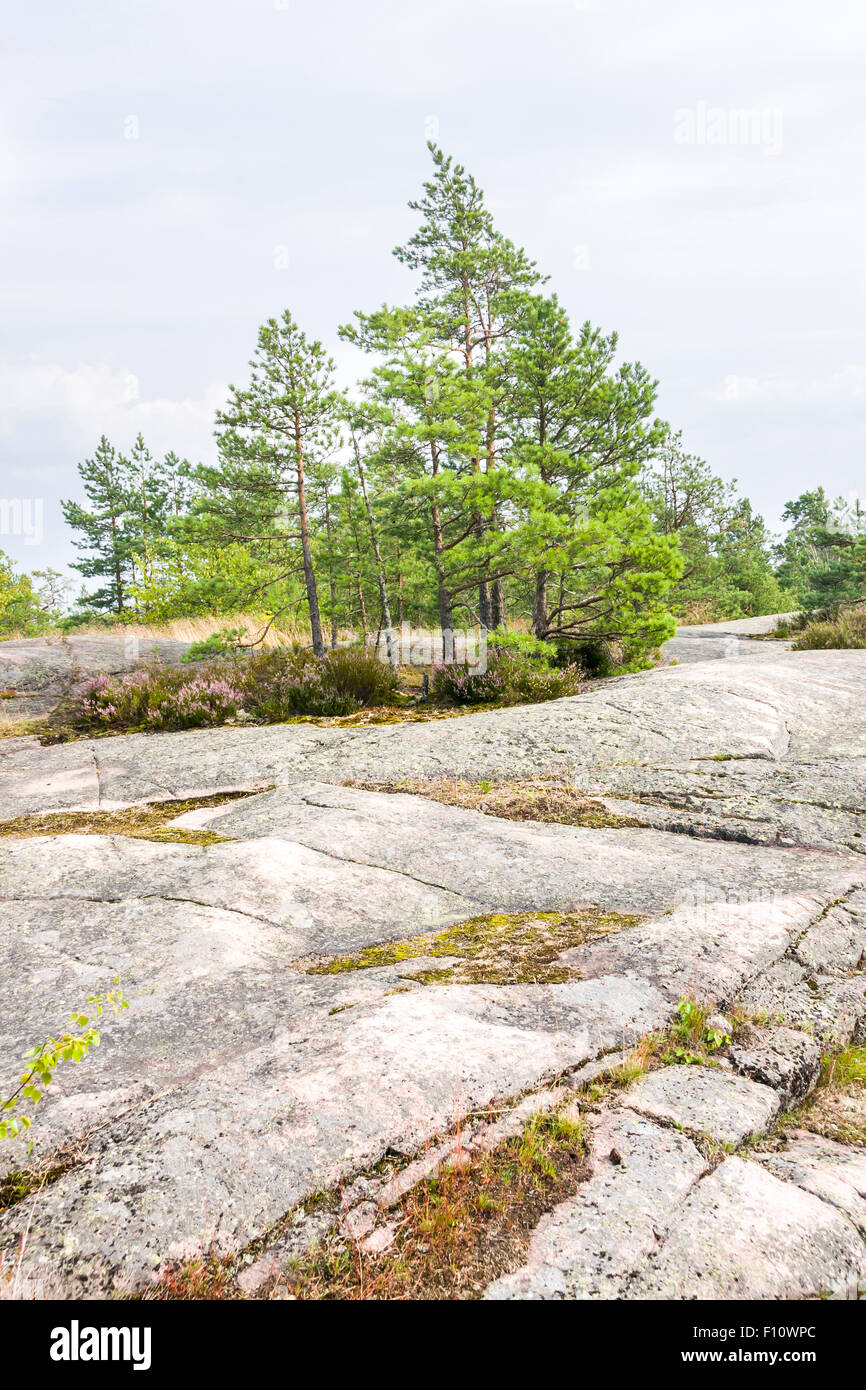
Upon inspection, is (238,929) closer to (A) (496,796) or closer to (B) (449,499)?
(A) (496,796)

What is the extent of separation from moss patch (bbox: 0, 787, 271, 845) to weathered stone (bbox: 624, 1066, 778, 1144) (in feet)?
10.2

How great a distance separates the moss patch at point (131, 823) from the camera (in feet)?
14.9

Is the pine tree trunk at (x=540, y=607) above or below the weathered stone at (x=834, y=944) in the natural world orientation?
above

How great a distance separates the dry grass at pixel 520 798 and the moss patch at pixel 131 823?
4.43ft

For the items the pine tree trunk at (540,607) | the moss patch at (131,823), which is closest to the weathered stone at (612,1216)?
the moss patch at (131,823)

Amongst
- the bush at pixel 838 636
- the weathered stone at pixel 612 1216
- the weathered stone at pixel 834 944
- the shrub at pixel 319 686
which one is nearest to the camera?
the weathered stone at pixel 612 1216

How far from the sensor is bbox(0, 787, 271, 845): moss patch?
4.55 meters

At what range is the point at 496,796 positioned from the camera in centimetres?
520

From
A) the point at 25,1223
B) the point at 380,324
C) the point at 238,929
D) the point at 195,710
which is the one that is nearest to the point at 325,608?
the point at 380,324

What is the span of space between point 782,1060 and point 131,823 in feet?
14.7

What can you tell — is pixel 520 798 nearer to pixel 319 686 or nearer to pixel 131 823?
pixel 131 823

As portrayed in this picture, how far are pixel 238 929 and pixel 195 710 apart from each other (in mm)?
6411

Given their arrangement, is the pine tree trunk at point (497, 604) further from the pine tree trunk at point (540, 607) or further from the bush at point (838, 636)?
the bush at point (838, 636)
